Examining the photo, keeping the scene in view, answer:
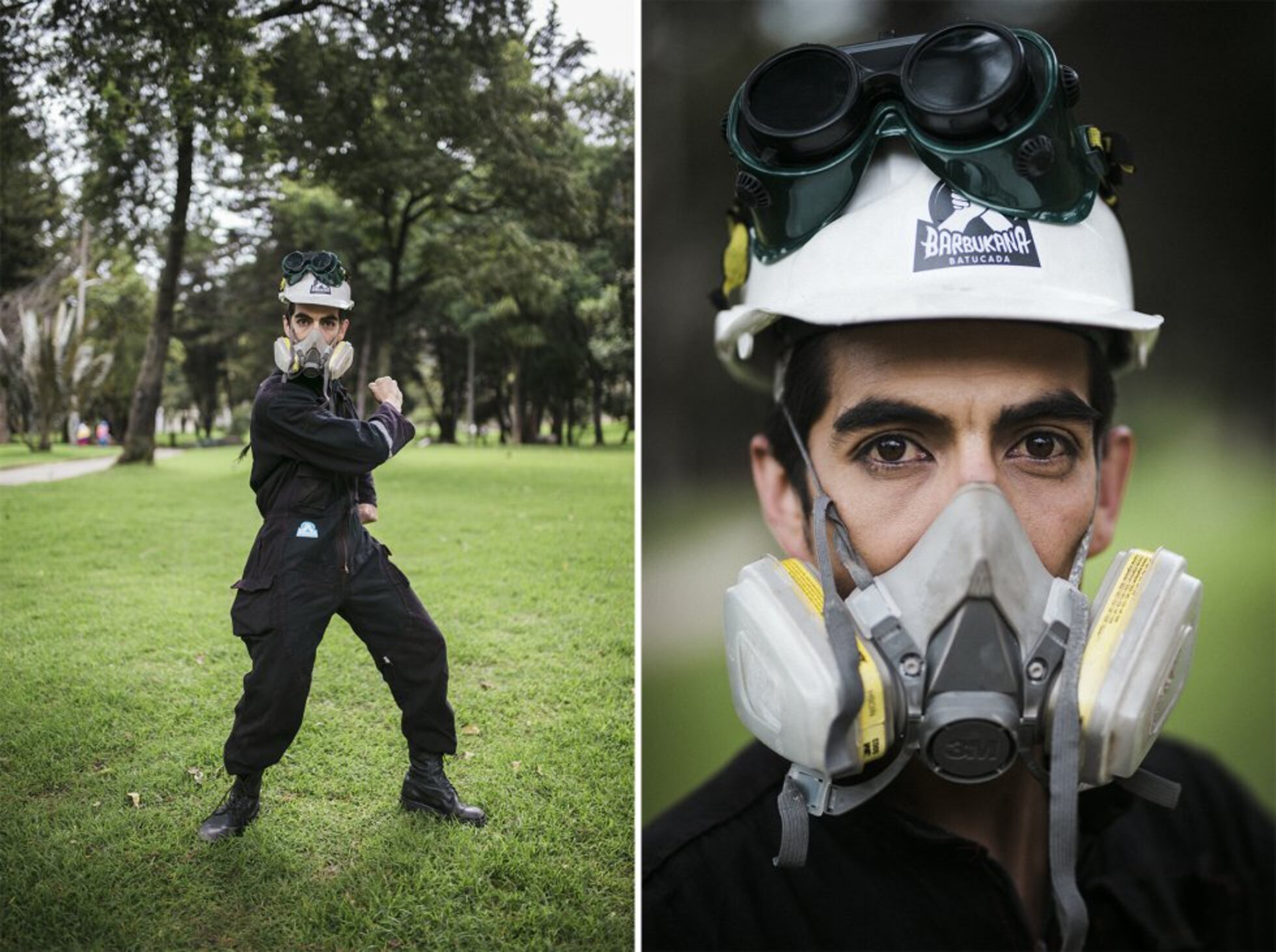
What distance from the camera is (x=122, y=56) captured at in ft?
8.28

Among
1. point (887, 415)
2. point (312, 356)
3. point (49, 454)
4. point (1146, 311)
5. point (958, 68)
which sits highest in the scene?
point (958, 68)

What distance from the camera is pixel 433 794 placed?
7.85ft

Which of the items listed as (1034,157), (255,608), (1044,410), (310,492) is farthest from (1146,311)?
(255,608)

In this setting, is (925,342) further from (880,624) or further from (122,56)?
(122,56)

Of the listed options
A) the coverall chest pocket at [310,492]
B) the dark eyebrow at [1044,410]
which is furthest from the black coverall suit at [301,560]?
the dark eyebrow at [1044,410]

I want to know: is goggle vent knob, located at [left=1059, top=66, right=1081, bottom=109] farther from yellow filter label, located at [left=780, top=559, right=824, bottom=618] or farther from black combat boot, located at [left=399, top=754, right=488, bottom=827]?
black combat boot, located at [left=399, top=754, right=488, bottom=827]

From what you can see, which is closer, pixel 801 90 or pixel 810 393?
pixel 801 90

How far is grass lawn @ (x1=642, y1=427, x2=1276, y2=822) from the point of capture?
257 cm

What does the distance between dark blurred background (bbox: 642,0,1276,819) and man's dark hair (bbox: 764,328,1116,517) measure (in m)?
0.23

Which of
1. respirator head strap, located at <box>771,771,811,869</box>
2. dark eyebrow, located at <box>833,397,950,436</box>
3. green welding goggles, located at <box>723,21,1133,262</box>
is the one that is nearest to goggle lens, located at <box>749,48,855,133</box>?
green welding goggles, located at <box>723,21,1133,262</box>

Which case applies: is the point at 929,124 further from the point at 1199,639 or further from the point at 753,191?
the point at 1199,639

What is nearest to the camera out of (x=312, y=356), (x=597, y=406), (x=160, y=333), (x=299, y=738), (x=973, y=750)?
(x=973, y=750)

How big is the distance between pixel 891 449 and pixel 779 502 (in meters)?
0.33

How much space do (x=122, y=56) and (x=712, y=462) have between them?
180 cm
